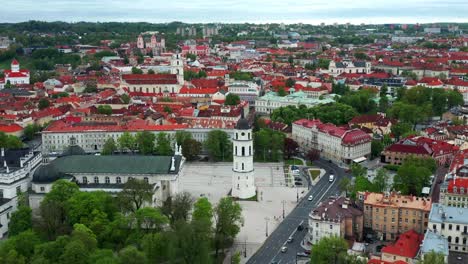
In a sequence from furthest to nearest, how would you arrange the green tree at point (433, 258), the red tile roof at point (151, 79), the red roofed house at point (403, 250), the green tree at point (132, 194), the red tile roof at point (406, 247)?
1. the red tile roof at point (151, 79)
2. the green tree at point (132, 194)
3. the red tile roof at point (406, 247)
4. the red roofed house at point (403, 250)
5. the green tree at point (433, 258)

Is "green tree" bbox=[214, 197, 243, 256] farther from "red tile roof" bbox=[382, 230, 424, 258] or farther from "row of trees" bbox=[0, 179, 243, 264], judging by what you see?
"red tile roof" bbox=[382, 230, 424, 258]

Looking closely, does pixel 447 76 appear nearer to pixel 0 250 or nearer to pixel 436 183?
pixel 436 183

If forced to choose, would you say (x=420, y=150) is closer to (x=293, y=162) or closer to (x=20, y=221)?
(x=293, y=162)

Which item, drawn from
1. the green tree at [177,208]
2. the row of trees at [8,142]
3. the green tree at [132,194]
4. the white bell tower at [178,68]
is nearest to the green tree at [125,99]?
the white bell tower at [178,68]

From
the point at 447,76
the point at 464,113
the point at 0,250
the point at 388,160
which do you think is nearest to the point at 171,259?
the point at 0,250

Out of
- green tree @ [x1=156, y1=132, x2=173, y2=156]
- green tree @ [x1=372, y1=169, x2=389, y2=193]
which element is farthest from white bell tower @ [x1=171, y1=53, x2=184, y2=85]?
green tree @ [x1=372, y1=169, x2=389, y2=193]

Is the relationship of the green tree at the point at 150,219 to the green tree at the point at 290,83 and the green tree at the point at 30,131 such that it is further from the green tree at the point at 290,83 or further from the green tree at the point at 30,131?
the green tree at the point at 290,83

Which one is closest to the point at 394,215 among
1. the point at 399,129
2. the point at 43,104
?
the point at 399,129
